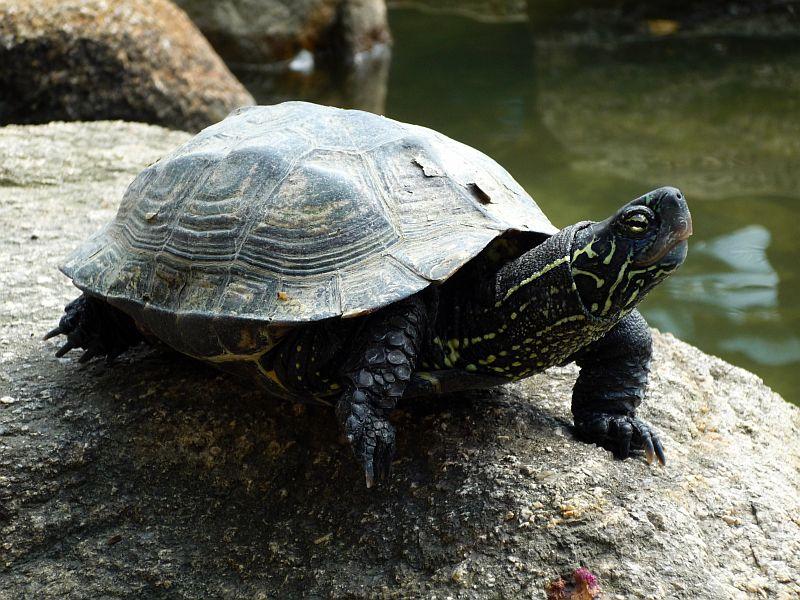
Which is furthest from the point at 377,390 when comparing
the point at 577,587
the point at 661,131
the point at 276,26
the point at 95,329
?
the point at 276,26

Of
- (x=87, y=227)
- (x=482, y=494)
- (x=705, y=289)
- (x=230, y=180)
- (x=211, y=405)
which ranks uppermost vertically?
(x=230, y=180)

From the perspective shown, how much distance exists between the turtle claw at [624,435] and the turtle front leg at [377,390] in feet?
2.57

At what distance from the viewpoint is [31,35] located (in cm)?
680

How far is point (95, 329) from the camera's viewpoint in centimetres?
349

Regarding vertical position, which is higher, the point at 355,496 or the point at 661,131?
the point at 355,496

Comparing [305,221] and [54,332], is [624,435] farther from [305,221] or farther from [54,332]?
[54,332]

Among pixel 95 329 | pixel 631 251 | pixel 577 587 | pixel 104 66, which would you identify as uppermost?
pixel 631 251

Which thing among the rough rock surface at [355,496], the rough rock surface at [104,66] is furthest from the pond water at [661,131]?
the rough rock surface at [104,66]

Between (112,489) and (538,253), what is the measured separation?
1.81m

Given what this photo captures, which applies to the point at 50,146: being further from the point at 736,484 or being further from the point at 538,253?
the point at 736,484

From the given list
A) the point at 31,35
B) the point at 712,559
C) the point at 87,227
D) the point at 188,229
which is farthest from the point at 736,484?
the point at 31,35

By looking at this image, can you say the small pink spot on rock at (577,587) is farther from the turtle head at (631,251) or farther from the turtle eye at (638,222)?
the turtle eye at (638,222)

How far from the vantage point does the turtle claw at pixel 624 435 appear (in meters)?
2.99

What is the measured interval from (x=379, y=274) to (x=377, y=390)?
393mm
